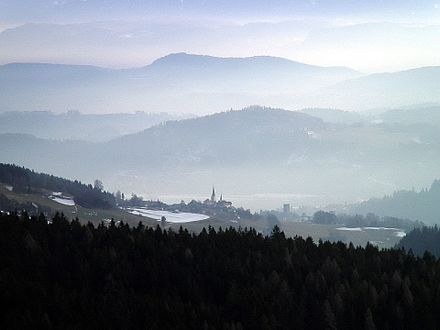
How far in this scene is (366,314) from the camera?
5788 centimetres

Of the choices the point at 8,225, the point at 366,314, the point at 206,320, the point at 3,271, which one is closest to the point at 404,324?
the point at 366,314

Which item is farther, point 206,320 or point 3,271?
point 3,271

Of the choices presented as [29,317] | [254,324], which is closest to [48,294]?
[29,317]

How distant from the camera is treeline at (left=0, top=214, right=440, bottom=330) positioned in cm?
5412

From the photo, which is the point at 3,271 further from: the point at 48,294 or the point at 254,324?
the point at 254,324

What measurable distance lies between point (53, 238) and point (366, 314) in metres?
36.6

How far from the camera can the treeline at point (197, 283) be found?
54.1 metres

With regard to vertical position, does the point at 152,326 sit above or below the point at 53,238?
below

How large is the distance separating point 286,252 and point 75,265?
2379 centimetres

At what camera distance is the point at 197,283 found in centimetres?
6556

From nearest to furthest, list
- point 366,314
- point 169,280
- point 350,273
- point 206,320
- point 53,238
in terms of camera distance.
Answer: point 206,320 < point 366,314 < point 169,280 < point 350,273 < point 53,238

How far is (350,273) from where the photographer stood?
7225cm

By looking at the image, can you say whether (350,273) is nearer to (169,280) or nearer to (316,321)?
(316,321)

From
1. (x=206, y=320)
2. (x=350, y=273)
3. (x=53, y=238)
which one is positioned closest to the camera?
(x=206, y=320)
